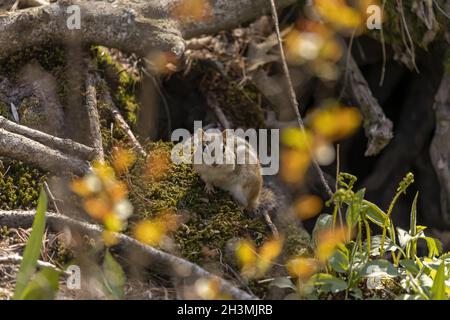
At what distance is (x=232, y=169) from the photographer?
491cm

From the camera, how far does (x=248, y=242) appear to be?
4129mm

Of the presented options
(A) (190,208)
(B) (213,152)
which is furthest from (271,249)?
(B) (213,152)

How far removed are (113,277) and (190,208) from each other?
1.08 meters

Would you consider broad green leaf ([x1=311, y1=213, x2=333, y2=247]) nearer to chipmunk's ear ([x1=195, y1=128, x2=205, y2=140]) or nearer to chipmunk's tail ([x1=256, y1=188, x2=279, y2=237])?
chipmunk's tail ([x1=256, y1=188, x2=279, y2=237])

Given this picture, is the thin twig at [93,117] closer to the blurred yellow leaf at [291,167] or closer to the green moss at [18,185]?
the green moss at [18,185]

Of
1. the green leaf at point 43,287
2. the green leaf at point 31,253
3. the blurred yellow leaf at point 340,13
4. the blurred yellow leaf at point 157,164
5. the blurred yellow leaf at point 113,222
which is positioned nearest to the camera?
the green leaf at point 43,287

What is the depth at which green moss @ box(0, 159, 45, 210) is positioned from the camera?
4016 mm

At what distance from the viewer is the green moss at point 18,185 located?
402cm

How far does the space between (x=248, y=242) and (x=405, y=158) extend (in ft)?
9.49

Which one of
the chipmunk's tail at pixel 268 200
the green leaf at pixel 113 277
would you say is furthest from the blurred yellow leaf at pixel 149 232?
the chipmunk's tail at pixel 268 200

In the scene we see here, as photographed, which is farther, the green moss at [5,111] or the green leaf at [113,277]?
the green moss at [5,111]

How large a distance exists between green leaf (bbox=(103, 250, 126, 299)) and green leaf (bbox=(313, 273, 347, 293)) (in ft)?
3.13
